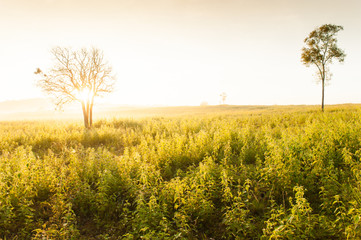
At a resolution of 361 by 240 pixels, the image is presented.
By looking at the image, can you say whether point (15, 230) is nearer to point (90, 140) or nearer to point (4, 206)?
point (4, 206)

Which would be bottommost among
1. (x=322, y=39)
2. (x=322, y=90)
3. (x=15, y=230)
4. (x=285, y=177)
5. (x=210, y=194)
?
(x=15, y=230)

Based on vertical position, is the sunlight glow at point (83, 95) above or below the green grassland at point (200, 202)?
above

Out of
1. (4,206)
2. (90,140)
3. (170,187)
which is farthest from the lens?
(90,140)

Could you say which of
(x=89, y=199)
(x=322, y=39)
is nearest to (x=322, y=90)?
(x=322, y=39)

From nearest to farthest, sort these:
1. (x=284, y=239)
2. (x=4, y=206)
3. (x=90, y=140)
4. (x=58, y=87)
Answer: (x=284, y=239)
(x=4, y=206)
(x=90, y=140)
(x=58, y=87)

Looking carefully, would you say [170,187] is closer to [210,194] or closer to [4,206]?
[210,194]

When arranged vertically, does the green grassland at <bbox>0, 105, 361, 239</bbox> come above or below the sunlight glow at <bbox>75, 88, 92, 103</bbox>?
below

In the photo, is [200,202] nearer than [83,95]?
Yes

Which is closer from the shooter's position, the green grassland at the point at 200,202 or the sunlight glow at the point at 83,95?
the green grassland at the point at 200,202

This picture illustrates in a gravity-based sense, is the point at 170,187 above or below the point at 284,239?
above

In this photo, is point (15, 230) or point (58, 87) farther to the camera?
point (58, 87)

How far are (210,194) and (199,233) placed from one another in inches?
37.5

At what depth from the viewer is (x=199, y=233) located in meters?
4.56

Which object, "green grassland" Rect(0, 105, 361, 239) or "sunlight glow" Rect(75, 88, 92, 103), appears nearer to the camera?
"green grassland" Rect(0, 105, 361, 239)
